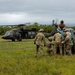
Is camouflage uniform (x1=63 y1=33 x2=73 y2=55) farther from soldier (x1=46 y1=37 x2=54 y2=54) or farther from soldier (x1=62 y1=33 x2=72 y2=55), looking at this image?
soldier (x1=46 y1=37 x2=54 y2=54)

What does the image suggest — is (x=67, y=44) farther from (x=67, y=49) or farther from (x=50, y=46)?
(x=50, y=46)

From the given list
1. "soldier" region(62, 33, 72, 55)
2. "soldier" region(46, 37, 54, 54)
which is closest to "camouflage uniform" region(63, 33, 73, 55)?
"soldier" region(62, 33, 72, 55)

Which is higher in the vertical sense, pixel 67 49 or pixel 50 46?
pixel 50 46

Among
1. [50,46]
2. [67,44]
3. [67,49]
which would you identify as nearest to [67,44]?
[67,44]

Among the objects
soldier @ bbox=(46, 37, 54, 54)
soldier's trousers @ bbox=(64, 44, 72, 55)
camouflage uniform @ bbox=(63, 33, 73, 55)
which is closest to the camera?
camouflage uniform @ bbox=(63, 33, 73, 55)

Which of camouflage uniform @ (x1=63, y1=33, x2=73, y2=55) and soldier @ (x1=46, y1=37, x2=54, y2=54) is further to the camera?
soldier @ (x1=46, y1=37, x2=54, y2=54)

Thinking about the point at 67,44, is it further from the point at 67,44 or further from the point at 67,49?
the point at 67,49

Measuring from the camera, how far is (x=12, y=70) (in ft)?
42.3

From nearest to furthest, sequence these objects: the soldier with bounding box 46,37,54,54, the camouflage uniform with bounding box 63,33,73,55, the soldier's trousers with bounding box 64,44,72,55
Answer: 1. the camouflage uniform with bounding box 63,33,73,55
2. the soldier with bounding box 46,37,54,54
3. the soldier's trousers with bounding box 64,44,72,55

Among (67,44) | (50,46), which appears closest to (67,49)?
(67,44)

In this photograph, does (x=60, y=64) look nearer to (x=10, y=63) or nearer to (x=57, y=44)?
(x=10, y=63)

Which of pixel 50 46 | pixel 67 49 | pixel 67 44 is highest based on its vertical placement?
pixel 67 44

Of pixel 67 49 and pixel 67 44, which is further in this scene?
pixel 67 49

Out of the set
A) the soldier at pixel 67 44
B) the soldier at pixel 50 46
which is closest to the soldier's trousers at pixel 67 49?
the soldier at pixel 67 44
